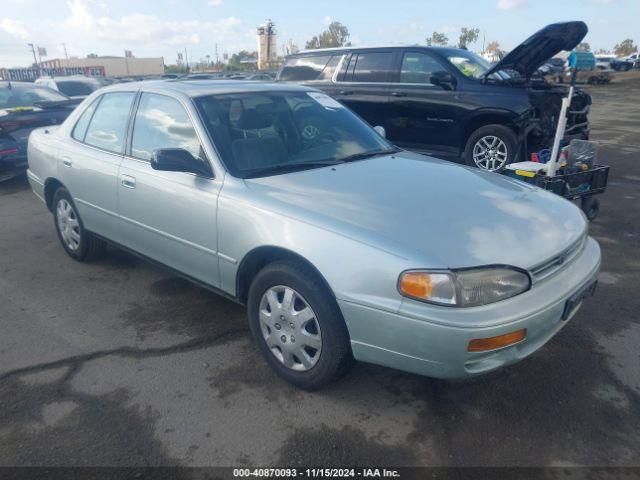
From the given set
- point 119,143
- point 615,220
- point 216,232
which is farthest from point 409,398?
point 615,220

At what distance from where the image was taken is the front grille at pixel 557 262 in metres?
2.53

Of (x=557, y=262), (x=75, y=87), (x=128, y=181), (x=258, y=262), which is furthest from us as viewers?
(x=75, y=87)

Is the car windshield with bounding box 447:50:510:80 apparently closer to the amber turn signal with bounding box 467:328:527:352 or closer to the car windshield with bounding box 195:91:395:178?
the car windshield with bounding box 195:91:395:178

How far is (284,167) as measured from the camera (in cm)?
330

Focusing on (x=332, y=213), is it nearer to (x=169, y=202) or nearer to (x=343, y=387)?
(x=343, y=387)

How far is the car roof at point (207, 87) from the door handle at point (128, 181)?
2.24ft

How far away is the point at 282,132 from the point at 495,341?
205cm

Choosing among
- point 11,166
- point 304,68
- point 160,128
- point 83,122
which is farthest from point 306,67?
point 160,128

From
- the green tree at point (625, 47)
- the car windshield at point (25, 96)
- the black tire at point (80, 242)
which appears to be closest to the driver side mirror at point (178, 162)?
the black tire at point (80, 242)

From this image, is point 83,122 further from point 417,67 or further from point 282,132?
point 417,67

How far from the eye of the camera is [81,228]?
15.1 feet

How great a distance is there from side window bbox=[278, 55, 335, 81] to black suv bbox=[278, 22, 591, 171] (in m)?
0.29

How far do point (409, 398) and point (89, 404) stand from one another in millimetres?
1756

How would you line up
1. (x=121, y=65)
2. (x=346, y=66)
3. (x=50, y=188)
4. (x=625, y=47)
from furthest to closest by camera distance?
(x=625, y=47) → (x=121, y=65) → (x=346, y=66) → (x=50, y=188)
